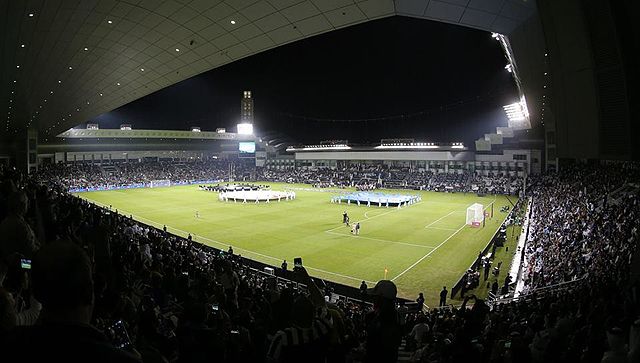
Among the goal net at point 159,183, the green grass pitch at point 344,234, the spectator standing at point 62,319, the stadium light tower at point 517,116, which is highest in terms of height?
the stadium light tower at point 517,116

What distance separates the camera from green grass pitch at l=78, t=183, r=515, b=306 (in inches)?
855

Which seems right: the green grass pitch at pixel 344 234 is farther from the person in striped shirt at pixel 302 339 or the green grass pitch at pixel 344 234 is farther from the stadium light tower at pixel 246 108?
the stadium light tower at pixel 246 108

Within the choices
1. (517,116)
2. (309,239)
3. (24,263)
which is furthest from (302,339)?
(517,116)

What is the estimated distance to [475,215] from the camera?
1359 inches

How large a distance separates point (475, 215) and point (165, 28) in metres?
29.5

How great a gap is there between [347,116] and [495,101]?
3054 cm

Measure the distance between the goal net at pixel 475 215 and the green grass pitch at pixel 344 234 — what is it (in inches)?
33.5

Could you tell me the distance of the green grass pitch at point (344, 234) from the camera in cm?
2172

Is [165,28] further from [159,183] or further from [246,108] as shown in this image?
[246,108]

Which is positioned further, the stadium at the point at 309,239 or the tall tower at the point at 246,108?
the tall tower at the point at 246,108

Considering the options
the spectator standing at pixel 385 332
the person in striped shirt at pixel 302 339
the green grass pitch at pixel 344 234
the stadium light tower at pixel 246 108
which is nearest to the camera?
the person in striped shirt at pixel 302 339

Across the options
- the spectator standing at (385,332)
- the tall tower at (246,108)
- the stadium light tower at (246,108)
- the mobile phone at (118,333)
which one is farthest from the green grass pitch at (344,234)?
the tall tower at (246,108)

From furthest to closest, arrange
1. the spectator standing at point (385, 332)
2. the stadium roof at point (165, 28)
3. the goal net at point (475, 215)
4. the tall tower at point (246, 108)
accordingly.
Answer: the tall tower at point (246, 108), the goal net at point (475, 215), the stadium roof at point (165, 28), the spectator standing at point (385, 332)

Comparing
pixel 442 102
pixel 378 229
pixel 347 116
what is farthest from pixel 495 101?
pixel 378 229
